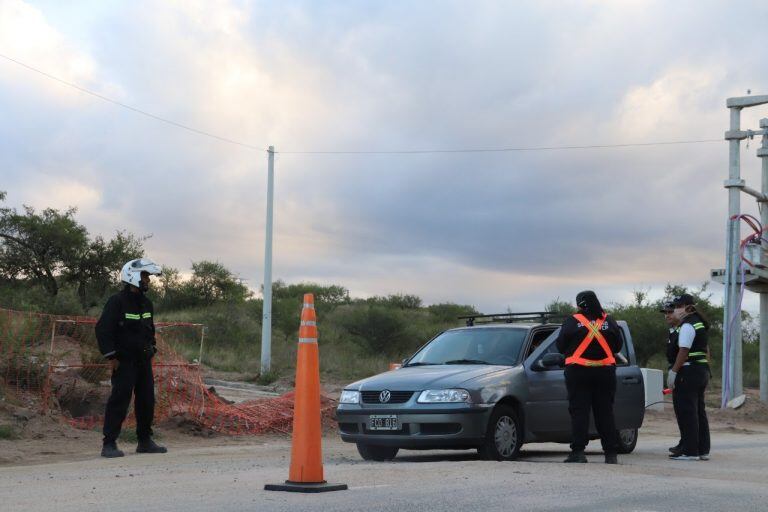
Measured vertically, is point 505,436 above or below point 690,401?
below

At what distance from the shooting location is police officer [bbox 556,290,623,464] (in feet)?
39.6

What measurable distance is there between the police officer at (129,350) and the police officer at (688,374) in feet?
20.2

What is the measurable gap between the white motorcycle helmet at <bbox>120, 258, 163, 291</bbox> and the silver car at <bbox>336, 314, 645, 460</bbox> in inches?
104

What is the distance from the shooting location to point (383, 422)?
39.6 feet

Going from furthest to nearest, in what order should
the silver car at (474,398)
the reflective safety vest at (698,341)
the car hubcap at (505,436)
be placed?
the reflective safety vest at (698,341) < the car hubcap at (505,436) < the silver car at (474,398)

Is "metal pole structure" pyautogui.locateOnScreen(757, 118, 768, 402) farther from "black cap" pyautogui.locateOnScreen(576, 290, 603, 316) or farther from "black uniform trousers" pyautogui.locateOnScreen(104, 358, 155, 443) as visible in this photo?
"black uniform trousers" pyautogui.locateOnScreen(104, 358, 155, 443)

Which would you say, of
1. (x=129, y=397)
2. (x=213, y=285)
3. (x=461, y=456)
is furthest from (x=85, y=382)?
(x=213, y=285)

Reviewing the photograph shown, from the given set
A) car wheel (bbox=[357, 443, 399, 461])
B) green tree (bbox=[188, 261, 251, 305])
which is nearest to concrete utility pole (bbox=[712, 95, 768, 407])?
car wheel (bbox=[357, 443, 399, 461])

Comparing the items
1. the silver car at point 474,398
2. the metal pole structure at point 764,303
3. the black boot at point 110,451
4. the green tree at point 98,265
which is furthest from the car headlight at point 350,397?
the green tree at point 98,265

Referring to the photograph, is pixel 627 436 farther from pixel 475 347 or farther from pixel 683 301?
pixel 475 347

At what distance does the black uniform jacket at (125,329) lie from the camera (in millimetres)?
12461

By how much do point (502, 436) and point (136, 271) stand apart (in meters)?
4.51

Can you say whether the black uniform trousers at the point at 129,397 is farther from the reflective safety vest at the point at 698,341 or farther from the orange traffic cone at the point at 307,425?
the reflective safety vest at the point at 698,341

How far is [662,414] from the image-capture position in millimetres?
25906
